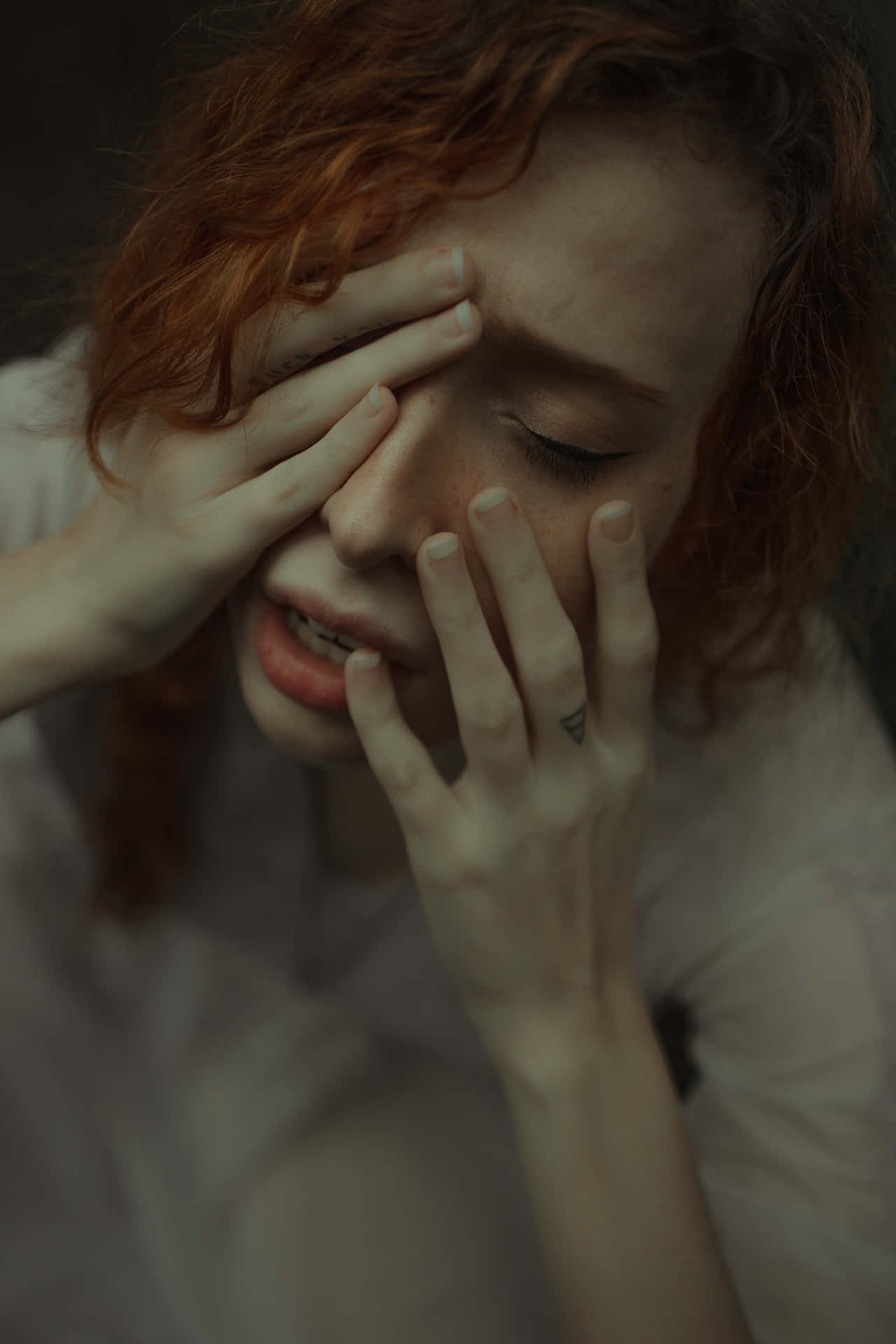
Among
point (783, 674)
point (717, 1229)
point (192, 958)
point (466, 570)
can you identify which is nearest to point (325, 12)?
point (466, 570)

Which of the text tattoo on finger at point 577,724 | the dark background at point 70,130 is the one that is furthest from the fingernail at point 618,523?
the dark background at point 70,130

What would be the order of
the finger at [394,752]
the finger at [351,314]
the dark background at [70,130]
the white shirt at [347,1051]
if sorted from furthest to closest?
the dark background at [70,130], the white shirt at [347,1051], the finger at [394,752], the finger at [351,314]

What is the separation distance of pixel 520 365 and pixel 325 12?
0.29 m

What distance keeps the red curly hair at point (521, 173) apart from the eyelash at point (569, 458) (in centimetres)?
10

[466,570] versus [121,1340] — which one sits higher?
[466,570]

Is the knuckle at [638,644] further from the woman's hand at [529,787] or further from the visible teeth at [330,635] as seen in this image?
the visible teeth at [330,635]

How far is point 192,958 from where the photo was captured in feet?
3.57

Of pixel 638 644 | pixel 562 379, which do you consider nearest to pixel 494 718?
pixel 638 644

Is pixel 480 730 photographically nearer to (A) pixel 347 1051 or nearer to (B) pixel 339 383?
(B) pixel 339 383

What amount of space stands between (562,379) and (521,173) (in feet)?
0.40

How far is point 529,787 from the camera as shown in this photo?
0.79 metres

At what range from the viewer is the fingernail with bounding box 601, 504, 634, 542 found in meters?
0.74

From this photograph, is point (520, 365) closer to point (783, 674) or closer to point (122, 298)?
point (122, 298)

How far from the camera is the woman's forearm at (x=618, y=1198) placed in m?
0.77
